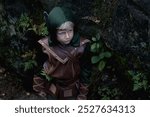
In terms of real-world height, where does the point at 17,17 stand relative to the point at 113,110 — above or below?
above

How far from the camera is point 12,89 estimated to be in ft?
27.8

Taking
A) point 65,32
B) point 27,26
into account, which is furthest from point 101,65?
point 27,26

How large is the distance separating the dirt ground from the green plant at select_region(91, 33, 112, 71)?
4.65ft

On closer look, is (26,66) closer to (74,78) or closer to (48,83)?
(48,83)

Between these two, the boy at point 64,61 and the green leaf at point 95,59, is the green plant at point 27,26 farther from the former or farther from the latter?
the green leaf at point 95,59

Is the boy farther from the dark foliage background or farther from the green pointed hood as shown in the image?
the dark foliage background

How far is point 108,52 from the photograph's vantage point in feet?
24.3

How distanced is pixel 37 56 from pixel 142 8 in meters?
2.10

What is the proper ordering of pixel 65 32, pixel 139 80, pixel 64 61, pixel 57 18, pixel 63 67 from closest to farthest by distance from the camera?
pixel 57 18 < pixel 65 32 < pixel 64 61 < pixel 63 67 < pixel 139 80

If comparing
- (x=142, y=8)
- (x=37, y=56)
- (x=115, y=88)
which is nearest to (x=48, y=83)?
(x=37, y=56)

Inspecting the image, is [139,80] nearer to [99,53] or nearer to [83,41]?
[99,53]

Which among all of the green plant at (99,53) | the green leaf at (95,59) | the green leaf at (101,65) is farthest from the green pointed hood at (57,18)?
the green leaf at (101,65)

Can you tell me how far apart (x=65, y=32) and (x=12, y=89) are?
7.27 ft

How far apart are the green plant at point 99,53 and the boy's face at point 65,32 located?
64 cm
